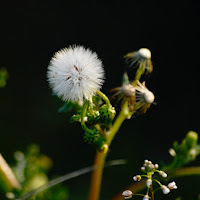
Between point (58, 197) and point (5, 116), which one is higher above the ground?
point (5, 116)

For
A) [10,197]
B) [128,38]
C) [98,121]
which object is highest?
[128,38]

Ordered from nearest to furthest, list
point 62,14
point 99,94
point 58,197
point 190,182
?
point 99,94
point 58,197
point 190,182
point 62,14

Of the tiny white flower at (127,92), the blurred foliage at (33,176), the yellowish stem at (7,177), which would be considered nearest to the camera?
the tiny white flower at (127,92)

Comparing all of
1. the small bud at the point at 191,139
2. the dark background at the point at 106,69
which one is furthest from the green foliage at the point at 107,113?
the dark background at the point at 106,69

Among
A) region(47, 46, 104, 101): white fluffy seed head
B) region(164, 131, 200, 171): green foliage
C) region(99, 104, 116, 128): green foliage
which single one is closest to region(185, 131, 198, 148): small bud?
region(164, 131, 200, 171): green foliage

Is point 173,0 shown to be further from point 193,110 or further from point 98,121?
point 98,121

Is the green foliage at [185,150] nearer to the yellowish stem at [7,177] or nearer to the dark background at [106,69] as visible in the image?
the yellowish stem at [7,177]

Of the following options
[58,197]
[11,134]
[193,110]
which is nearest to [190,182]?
[193,110]

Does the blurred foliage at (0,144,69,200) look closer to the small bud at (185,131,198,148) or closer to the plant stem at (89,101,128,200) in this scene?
the plant stem at (89,101,128,200)
